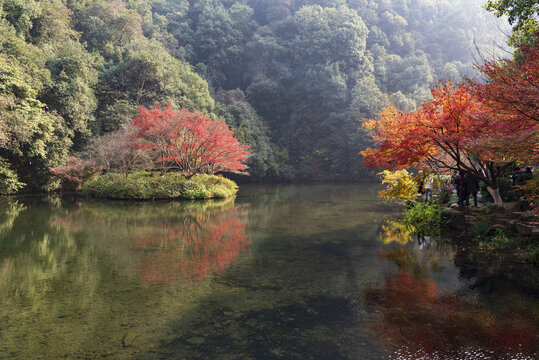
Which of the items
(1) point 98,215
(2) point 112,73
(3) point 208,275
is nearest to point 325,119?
(2) point 112,73

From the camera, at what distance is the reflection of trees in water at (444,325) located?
3.31 m

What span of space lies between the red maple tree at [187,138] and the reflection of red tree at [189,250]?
7379 mm

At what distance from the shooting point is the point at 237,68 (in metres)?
43.9

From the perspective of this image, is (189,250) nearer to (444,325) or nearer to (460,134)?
(444,325)

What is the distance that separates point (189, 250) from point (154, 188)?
33.3 ft

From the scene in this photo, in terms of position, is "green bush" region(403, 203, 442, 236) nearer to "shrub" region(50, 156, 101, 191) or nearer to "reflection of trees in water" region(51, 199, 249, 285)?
"reflection of trees in water" region(51, 199, 249, 285)

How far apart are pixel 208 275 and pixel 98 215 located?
25.3ft

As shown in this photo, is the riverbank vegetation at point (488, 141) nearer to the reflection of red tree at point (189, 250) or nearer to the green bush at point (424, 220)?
the green bush at point (424, 220)

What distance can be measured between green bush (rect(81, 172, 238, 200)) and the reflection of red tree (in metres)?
6.56

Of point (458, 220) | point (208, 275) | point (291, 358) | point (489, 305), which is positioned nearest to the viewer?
point (291, 358)

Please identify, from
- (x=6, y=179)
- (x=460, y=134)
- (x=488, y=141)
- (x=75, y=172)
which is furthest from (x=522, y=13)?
(x=6, y=179)

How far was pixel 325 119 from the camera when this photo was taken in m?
37.3

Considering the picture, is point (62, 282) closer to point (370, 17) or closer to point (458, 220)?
point (458, 220)

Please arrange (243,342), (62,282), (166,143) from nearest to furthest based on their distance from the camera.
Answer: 1. (243,342)
2. (62,282)
3. (166,143)
